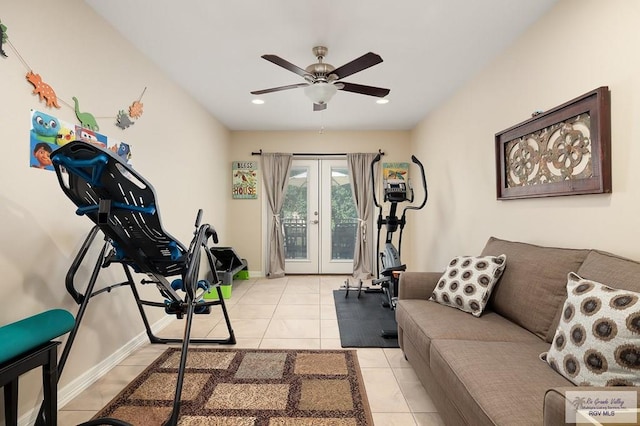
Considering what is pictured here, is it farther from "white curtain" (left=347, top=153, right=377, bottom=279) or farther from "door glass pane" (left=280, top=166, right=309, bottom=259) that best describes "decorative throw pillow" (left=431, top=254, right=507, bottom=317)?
"door glass pane" (left=280, top=166, right=309, bottom=259)

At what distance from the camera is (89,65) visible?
203cm

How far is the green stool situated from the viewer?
117cm

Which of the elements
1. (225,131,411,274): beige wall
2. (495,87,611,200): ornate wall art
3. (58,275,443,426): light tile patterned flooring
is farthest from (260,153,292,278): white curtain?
(495,87,611,200): ornate wall art

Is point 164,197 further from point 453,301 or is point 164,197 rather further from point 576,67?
point 576,67

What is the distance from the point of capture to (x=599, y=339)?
3.61 ft

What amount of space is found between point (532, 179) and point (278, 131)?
12.8 feet

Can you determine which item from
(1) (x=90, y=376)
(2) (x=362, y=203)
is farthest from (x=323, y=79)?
(2) (x=362, y=203)

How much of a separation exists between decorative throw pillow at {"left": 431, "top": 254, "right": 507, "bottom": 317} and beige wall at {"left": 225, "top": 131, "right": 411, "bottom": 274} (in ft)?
10.7

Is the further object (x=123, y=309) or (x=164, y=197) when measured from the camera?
(x=164, y=197)

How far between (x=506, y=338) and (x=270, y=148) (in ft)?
14.3

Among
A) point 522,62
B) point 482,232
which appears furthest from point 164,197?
point 522,62

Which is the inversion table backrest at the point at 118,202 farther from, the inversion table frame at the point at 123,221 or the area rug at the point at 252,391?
the area rug at the point at 252,391

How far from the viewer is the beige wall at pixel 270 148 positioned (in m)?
5.15

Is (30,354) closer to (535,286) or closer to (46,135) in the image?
(46,135)
